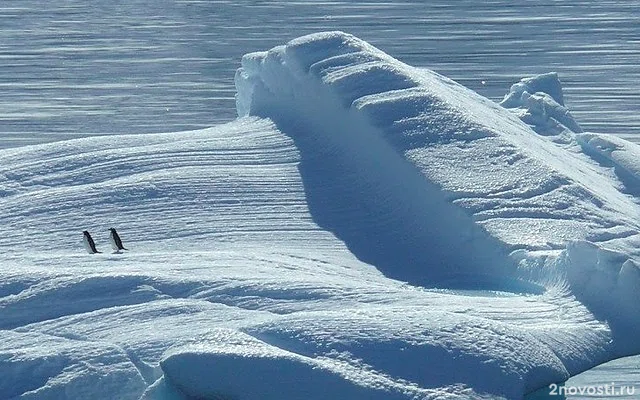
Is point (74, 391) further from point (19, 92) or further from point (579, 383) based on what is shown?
point (19, 92)

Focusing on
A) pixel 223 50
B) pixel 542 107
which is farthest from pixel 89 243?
pixel 223 50

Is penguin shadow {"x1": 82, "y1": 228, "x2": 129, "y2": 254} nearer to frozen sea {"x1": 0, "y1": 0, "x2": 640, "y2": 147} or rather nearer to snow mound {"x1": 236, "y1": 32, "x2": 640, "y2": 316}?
snow mound {"x1": 236, "y1": 32, "x2": 640, "y2": 316}

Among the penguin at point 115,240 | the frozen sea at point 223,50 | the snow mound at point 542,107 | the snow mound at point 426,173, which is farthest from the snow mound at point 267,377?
the frozen sea at point 223,50

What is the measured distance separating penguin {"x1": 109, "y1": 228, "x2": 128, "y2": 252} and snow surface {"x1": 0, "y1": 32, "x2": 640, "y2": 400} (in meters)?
0.12

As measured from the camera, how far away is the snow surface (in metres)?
5.93

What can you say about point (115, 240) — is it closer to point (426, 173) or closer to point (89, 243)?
point (89, 243)

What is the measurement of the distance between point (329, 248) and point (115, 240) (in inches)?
48.2

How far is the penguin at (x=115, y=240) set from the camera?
7.26 meters

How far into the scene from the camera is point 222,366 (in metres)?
5.79

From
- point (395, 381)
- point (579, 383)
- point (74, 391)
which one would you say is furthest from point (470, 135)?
point (74, 391)

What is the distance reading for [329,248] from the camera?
7.76 metres

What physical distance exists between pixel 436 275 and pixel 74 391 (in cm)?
242

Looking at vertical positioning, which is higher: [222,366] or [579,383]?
[222,366]

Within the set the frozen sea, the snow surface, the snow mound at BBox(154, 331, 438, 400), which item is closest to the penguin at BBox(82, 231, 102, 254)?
the snow surface
